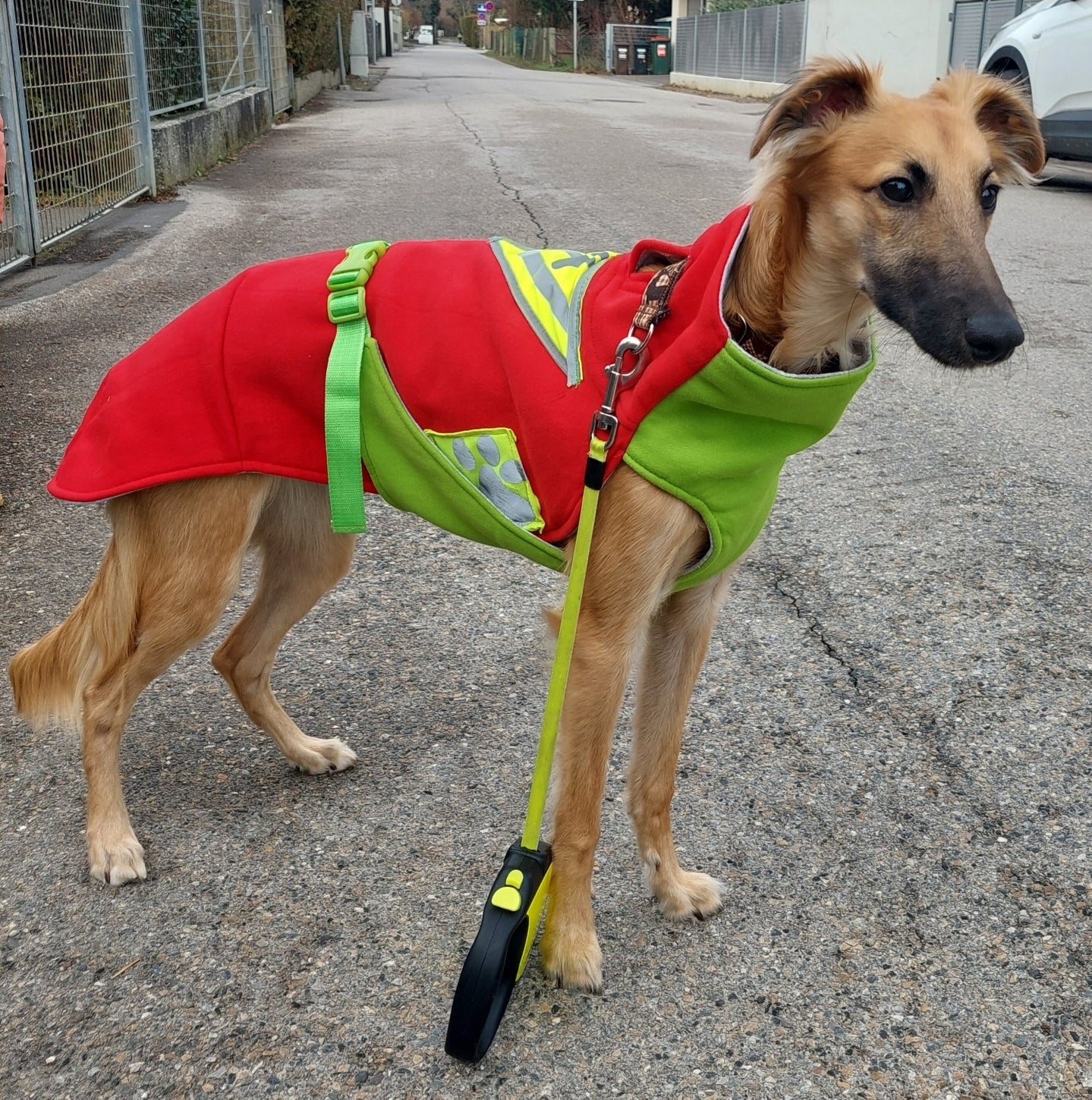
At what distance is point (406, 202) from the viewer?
1071cm

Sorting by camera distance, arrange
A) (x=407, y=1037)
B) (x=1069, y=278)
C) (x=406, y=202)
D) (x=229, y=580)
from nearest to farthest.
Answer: (x=407, y=1037), (x=229, y=580), (x=1069, y=278), (x=406, y=202)

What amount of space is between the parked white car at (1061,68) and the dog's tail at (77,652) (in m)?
10.7

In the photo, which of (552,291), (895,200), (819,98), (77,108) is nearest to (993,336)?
(895,200)

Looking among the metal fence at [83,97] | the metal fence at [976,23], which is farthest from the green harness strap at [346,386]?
the metal fence at [976,23]

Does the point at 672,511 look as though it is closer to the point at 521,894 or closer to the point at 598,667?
the point at 598,667

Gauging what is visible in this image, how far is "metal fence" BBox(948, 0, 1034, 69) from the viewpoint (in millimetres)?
20469

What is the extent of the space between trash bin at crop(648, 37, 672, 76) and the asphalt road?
4309 centimetres

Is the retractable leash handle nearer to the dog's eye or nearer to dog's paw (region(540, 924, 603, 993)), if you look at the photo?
dog's paw (region(540, 924, 603, 993))

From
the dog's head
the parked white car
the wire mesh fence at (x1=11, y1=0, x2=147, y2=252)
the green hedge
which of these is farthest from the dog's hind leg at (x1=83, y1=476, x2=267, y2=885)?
the green hedge

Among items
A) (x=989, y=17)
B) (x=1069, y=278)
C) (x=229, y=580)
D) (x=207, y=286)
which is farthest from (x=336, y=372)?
(x=989, y=17)

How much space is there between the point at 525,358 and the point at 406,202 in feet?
29.5

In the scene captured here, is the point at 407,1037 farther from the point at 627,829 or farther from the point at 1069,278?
the point at 1069,278

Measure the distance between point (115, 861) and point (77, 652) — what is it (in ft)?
1.71

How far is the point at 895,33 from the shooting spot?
2423 centimetres
